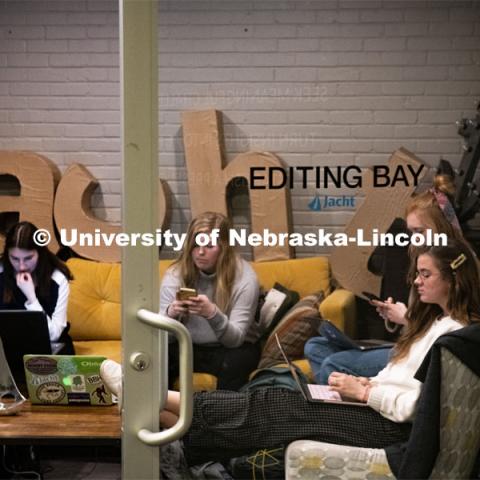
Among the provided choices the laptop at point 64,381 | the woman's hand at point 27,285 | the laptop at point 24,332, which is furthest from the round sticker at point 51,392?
the woman's hand at point 27,285

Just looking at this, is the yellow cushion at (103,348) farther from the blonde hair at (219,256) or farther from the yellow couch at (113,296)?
the blonde hair at (219,256)

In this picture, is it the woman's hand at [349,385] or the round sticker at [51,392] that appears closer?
the woman's hand at [349,385]

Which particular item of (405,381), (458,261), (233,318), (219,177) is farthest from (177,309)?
(458,261)

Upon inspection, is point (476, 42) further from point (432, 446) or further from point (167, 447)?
point (167, 447)

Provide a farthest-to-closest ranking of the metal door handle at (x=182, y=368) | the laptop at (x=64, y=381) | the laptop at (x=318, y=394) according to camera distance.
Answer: the laptop at (x=64, y=381)
the laptop at (x=318, y=394)
the metal door handle at (x=182, y=368)

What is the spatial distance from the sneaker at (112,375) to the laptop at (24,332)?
183 mm

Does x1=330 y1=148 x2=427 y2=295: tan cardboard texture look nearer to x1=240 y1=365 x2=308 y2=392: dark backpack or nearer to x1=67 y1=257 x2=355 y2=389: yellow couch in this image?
x1=67 y1=257 x2=355 y2=389: yellow couch

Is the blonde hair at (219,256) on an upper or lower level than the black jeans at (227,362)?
upper

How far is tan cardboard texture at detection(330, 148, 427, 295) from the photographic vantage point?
180 centimetres

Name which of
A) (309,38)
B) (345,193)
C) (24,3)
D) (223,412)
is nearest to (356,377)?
(223,412)

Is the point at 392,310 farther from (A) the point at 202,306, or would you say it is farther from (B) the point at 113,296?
(B) the point at 113,296

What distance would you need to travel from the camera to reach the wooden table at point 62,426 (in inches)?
76.2

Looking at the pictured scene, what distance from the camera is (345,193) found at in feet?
5.91

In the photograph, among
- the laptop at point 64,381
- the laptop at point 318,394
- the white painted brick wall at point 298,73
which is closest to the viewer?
the white painted brick wall at point 298,73
